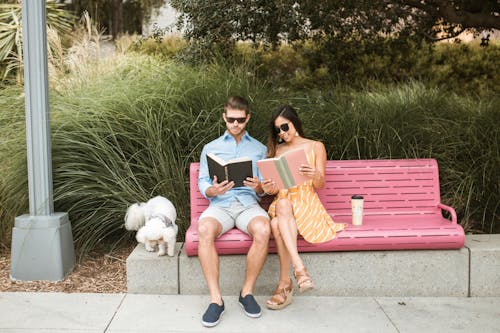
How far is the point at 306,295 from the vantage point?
451 centimetres

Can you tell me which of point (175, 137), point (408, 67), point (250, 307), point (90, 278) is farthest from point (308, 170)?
point (408, 67)

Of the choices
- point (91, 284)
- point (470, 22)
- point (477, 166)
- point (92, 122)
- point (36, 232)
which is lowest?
point (91, 284)

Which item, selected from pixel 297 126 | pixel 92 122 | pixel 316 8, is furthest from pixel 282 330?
pixel 316 8

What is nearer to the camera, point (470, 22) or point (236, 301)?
point (236, 301)

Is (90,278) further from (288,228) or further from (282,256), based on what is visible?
(288,228)

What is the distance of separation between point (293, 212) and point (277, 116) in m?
0.79

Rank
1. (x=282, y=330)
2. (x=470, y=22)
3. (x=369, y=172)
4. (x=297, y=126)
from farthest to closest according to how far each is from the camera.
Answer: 1. (x=470, y=22)
2. (x=369, y=172)
3. (x=297, y=126)
4. (x=282, y=330)

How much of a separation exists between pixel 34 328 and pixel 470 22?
238 inches

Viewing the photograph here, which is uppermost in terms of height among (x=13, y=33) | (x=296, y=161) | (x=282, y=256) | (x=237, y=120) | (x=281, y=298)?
(x=13, y=33)

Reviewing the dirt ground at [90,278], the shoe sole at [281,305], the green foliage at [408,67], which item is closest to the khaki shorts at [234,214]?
the shoe sole at [281,305]

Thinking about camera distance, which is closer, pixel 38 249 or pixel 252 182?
pixel 252 182

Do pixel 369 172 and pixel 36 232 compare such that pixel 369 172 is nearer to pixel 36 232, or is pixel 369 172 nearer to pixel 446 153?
pixel 446 153

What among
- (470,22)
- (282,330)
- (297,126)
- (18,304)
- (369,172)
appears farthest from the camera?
(470,22)

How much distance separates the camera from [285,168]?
4.10 m
